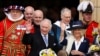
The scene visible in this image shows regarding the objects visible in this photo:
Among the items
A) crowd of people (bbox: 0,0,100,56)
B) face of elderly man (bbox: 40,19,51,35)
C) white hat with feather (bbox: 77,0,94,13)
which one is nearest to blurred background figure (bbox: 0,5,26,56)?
crowd of people (bbox: 0,0,100,56)

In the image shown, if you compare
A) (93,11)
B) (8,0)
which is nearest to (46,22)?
(93,11)

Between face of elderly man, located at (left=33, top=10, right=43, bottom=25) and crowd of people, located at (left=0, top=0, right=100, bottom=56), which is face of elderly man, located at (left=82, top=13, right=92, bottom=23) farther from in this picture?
face of elderly man, located at (left=33, top=10, right=43, bottom=25)

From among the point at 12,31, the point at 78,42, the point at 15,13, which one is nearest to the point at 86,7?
the point at 78,42

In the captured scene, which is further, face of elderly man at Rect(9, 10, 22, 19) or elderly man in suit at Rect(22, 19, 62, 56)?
face of elderly man at Rect(9, 10, 22, 19)

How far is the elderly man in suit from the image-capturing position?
25.4 ft

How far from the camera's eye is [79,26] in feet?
26.0

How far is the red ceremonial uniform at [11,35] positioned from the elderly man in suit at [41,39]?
18 cm

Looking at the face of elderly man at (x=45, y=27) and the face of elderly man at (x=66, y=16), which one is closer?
the face of elderly man at (x=45, y=27)

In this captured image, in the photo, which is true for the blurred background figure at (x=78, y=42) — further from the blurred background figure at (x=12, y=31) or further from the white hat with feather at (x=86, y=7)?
the blurred background figure at (x=12, y=31)

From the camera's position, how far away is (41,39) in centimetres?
783

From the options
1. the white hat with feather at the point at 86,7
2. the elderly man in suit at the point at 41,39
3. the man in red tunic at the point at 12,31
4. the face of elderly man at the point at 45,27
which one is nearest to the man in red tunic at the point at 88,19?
the white hat with feather at the point at 86,7

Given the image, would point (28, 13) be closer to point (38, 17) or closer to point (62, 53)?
point (38, 17)

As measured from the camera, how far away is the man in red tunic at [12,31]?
7.89 meters

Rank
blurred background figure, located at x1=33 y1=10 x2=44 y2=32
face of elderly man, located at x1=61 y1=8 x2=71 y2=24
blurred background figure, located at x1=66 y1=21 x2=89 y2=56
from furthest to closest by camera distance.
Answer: face of elderly man, located at x1=61 y1=8 x2=71 y2=24 → blurred background figure, located at x1=33 y1=10 x2=44 y2=32 → blurred background figure, located at x1=66 y1=21 x2=89 y2=56
